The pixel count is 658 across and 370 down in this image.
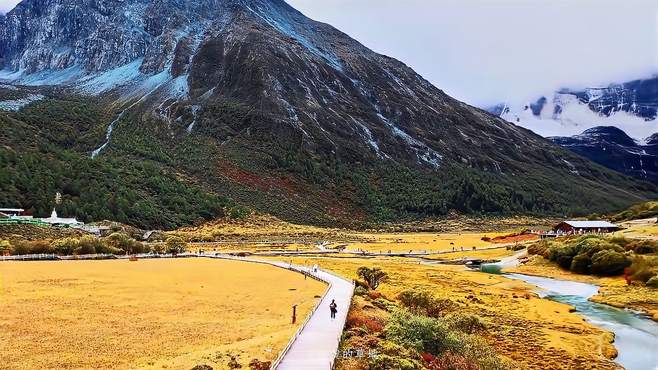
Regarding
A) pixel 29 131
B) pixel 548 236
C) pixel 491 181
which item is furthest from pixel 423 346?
pixel 491 181

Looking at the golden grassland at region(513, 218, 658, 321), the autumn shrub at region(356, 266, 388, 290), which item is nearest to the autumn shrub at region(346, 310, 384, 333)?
the autumn shrub at region(356, 266, 388, 290)

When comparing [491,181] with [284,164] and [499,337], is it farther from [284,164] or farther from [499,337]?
[499,337]

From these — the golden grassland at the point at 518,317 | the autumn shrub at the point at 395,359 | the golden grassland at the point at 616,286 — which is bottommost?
the golden grassland at the point at 518,317

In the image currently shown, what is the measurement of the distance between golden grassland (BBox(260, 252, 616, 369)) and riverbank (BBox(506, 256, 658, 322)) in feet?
16.8

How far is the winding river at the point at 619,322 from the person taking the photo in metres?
26.2

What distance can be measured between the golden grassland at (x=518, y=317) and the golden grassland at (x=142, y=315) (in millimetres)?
9956

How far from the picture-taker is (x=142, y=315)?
88.9ft

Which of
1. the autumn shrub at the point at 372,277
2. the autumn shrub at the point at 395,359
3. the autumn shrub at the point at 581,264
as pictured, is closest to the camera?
the autumn shrub at the point at 395,359

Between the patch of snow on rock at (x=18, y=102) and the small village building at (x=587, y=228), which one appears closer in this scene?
the small village building at (x=587, y=228)

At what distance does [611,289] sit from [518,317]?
17.7 metres

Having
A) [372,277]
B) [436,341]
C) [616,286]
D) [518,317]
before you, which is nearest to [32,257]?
[372,277]

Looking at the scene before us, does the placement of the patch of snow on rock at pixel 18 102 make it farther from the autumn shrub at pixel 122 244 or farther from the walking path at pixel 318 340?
the walking path at pixel 318 340

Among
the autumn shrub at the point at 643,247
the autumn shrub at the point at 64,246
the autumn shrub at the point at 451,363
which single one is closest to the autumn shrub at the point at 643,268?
the autumn shrub at the point at 643,247

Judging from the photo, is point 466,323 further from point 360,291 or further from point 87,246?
point 87,246
